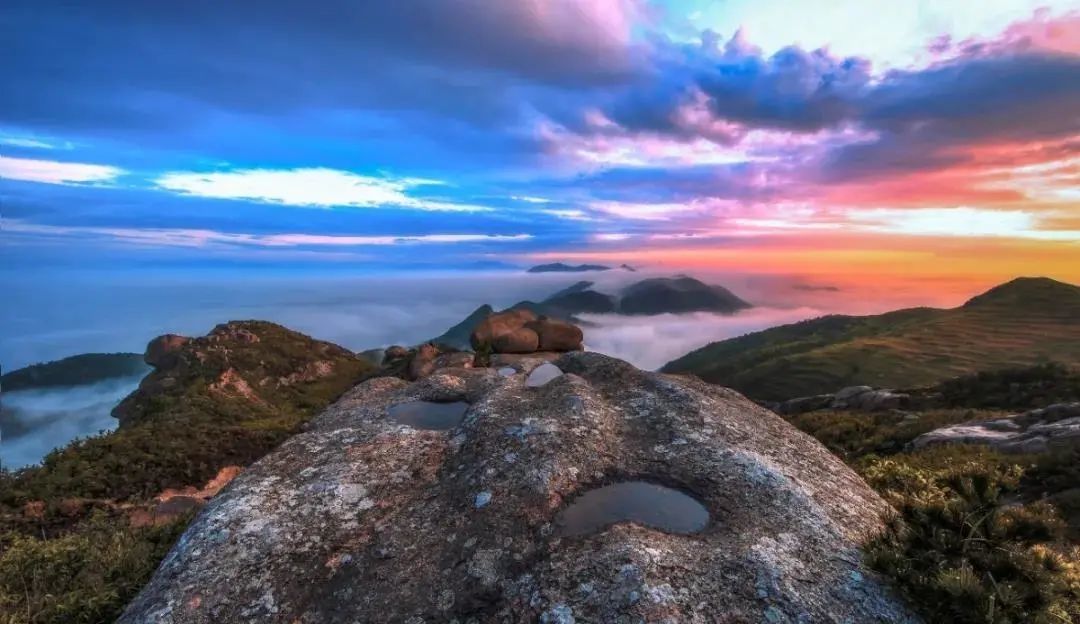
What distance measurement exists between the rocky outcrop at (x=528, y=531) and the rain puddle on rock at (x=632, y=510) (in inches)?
6.3

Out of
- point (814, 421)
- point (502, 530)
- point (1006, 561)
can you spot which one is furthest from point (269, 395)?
point (1006, 561)

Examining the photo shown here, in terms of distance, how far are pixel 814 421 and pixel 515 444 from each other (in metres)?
39.5

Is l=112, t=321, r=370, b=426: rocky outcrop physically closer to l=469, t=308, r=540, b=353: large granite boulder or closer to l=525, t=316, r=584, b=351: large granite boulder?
l=469, t=308, r=540, b=353: large granite boulder

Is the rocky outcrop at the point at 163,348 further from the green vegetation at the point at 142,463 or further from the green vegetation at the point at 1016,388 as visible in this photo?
the green vegetation at the point at 1016,388

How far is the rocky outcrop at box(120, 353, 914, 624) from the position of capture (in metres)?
9.02

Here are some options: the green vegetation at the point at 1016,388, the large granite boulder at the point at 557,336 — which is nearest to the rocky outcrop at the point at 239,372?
the large granite boulder at the point at 557,336

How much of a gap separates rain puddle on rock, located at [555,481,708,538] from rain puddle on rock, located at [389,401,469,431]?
659 cm

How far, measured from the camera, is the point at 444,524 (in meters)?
11.6

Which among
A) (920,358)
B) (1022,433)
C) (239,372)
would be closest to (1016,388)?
(1022,433)

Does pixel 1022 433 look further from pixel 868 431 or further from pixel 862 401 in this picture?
pixel 862 401

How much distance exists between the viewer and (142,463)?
33281 millimetres

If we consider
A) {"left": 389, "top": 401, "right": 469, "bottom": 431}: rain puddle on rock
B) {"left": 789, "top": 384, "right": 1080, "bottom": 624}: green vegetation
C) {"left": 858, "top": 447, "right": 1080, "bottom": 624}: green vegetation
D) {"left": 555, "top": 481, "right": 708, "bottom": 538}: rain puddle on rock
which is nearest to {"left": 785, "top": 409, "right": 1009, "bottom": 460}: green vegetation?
{"left": 789, "top": 384, "right": 1080, "bottom": 624}: green vegetation

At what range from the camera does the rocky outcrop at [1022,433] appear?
28.3 metres

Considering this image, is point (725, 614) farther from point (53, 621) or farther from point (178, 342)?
point (178, 342)
